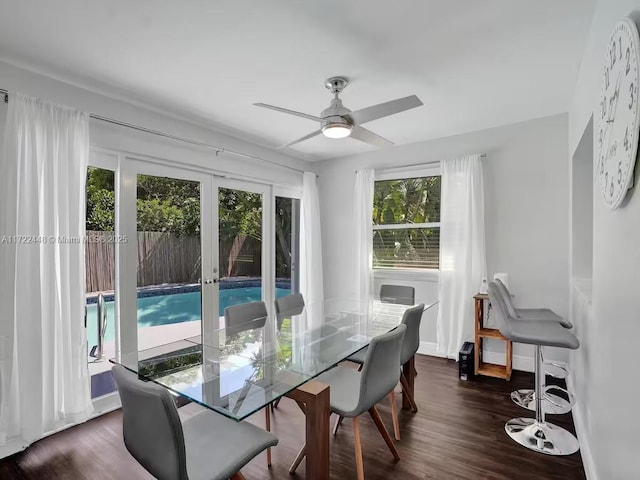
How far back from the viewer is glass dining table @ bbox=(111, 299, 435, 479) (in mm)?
1445

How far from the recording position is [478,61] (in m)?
2.17

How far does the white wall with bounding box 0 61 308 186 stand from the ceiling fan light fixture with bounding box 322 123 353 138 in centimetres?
162

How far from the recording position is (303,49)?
2.00 meters

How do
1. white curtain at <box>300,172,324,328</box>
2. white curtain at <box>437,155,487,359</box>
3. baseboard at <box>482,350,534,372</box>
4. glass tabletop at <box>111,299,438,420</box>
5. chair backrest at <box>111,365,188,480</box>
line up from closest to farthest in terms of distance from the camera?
1. chair backrest at <box>111,365,188,480</box>
2. glass tabletop at <box>111,299,438,420</box>
3. baseboard at <box>482,350,534,372</box>
4. white curtain at <box>437,155,487,359</box>
5. white curtain at <box>300,172,324,328</box>

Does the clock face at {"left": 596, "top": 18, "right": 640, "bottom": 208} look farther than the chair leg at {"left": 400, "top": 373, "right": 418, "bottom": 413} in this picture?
No

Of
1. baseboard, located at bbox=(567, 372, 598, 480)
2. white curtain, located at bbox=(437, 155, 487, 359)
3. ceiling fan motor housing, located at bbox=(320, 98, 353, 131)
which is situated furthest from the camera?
white curtain, located at bbox=(437, 155, 487, 359)

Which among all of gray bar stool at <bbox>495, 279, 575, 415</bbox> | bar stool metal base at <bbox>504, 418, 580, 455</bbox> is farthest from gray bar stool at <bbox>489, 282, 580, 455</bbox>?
gray bar stool at <bbox>495, 279, 575, 415</bbox>

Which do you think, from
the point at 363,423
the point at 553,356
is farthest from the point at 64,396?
the point at 553,356

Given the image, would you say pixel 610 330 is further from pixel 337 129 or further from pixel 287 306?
pixel 287 306

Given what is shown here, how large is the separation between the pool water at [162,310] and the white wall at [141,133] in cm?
132

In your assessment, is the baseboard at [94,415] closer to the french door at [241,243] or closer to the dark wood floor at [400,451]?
the dark wood floor at [400,451]

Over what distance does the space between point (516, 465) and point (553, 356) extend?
172 cm

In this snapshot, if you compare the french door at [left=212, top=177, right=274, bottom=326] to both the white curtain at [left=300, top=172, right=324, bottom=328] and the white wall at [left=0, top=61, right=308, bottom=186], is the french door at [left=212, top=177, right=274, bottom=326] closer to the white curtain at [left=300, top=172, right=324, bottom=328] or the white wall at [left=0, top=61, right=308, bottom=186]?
the white wall at [left=0, top=61, right=308, bottom=186]

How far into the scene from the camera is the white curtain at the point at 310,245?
14.5 ft
